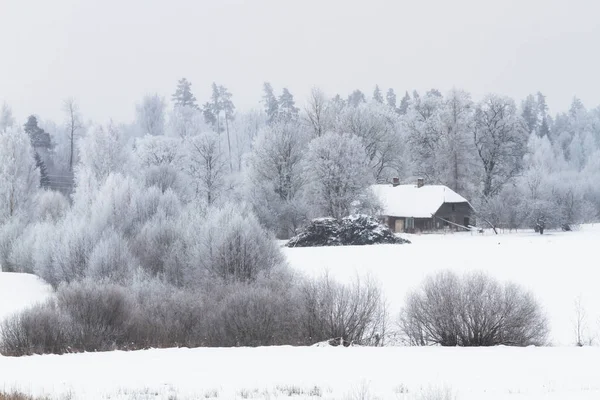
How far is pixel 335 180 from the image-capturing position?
187ft

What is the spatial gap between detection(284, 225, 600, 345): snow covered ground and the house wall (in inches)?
703

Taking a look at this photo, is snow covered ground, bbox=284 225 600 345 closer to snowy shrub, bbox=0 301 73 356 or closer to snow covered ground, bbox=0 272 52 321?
snowy shrub, bbox=0 301 73 356

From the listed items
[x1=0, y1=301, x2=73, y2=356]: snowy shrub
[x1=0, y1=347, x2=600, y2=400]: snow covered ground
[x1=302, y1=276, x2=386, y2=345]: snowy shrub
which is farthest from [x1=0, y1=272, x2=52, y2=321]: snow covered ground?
[x1=302, y1=276, x2=386, y2=345]: snowy shrub

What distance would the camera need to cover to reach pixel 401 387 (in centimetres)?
1329

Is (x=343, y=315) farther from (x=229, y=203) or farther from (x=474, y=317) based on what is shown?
(x=229, y=203)

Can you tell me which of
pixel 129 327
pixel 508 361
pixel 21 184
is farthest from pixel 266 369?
pixel 21 184

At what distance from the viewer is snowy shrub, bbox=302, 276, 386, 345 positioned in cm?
2462

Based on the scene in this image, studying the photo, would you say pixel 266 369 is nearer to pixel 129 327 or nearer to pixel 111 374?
pixel 111 374

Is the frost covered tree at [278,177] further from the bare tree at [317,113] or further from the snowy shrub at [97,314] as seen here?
the snowy shrub at [97,314]

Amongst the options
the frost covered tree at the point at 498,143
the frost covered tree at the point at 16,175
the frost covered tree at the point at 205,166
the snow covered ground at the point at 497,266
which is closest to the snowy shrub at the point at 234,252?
the snow covered ground at the point at 497,266

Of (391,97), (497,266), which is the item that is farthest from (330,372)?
(391,97)

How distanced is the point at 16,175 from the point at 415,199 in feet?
119

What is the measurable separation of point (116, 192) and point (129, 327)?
62.1 feet

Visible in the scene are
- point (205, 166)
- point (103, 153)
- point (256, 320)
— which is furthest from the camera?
point (205, 166)
